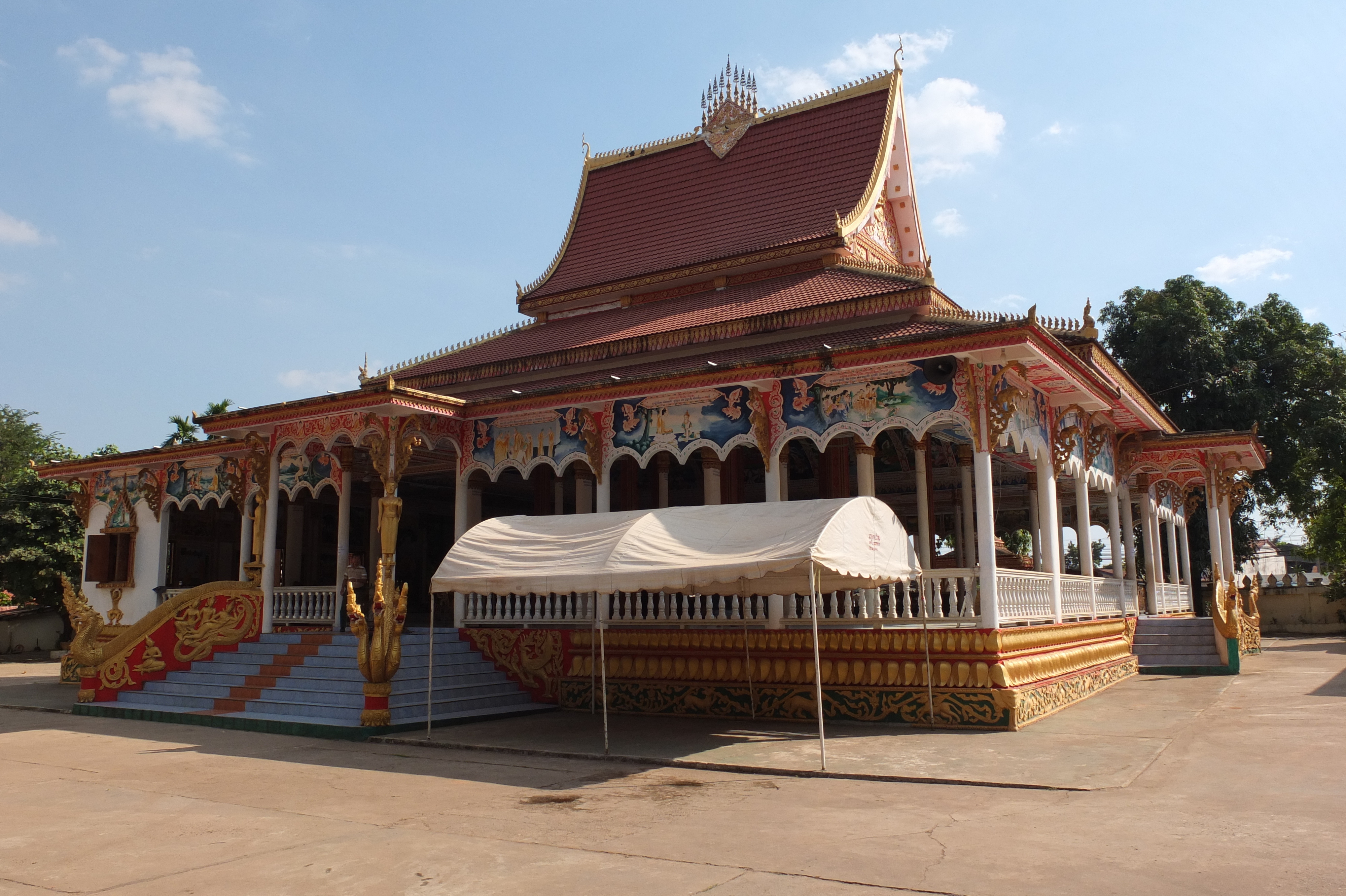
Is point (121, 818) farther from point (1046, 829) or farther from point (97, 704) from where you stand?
point (97, 704)

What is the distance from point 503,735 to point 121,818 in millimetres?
4393

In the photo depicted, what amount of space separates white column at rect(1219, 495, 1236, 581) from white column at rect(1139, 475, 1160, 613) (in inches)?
48.8

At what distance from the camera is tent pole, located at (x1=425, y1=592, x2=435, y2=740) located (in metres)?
10.3

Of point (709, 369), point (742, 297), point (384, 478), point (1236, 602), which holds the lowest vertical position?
point (1236, 602)

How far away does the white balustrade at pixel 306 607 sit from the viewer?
49.0ft

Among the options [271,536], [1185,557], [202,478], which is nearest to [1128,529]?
[1185,557]

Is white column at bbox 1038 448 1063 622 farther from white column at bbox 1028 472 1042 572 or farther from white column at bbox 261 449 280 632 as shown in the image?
white column at bbox 261 449 280 632

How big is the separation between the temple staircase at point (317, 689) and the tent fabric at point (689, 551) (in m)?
2.37

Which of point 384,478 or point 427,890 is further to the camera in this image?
point 384,478

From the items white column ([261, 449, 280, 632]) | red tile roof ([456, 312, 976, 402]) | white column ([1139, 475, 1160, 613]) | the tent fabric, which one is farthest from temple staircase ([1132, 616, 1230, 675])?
white column ([261, 449, 280, 632])

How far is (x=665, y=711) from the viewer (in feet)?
40.5

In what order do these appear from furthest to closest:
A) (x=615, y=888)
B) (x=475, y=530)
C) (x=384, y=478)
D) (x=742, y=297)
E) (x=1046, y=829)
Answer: (x=742, y=297) → (x=384, y=478) → (x=475, y=530) → (x=1046, y=829) → (x=615, y=888)

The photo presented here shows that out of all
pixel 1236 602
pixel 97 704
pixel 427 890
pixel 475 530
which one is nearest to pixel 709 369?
pixel 475 530

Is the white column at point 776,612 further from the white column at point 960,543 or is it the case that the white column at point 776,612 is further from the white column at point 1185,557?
the white column at point 1185,557
